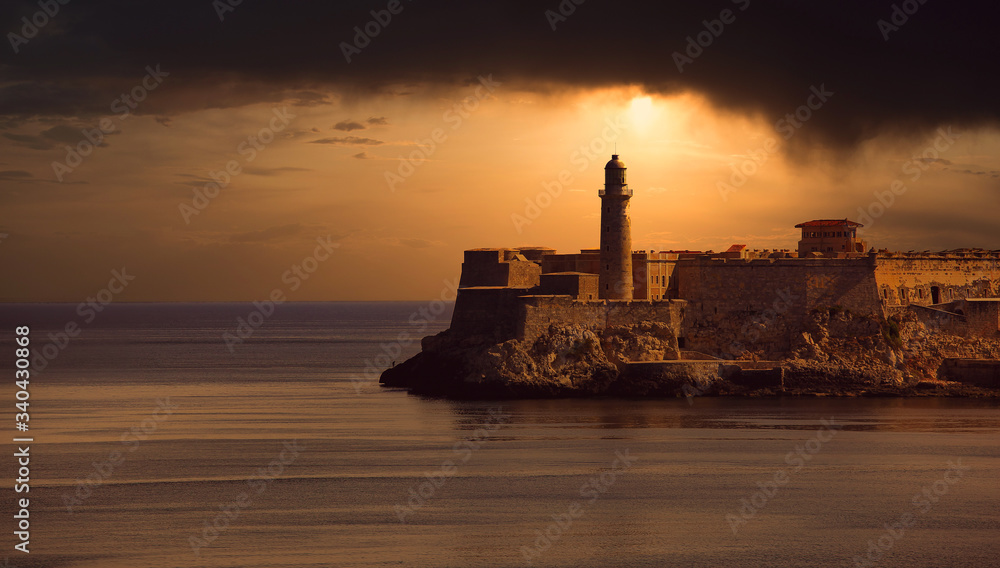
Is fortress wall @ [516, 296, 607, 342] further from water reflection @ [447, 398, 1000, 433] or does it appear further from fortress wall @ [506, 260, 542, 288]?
fortress wall @ [506, 260, 542, 288]

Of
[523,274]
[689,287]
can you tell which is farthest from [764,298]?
[523,274]

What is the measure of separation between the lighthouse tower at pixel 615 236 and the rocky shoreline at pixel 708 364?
8.26ft

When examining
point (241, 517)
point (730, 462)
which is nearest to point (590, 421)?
point (730, 462)

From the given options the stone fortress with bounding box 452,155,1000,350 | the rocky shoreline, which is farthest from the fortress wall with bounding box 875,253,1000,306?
the rocky shoreline

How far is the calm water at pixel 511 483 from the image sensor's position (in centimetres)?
2169

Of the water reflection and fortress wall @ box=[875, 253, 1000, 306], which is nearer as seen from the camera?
the water reflection

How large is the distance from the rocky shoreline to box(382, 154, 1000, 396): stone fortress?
6cm

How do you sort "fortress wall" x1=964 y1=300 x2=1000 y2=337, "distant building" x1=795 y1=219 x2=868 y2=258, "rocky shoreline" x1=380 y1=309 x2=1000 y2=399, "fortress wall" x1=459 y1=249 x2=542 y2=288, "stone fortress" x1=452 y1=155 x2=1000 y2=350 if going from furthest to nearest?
"distant building" x1=795 y1=219 x2=868 y2=258 → "fortress wall" x1=459 y1=249 x2=542 y2=288 → "fortress wall" x1=964 y1=300 x2=1000 y2=337 → "stone fortress" x1=452 y1=155 x2=1000 y2=350 → "rocky shoreline" x1=380 y1=309 x2=1000 y2=399

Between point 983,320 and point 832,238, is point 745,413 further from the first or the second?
point 832,238

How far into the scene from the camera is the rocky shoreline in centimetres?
4434

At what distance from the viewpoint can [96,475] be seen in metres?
28.6

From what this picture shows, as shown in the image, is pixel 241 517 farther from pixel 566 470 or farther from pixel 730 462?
pixel 730 462

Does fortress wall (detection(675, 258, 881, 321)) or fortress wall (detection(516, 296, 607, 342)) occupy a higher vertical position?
fortress wall (detection(675, 258, 881, 321))

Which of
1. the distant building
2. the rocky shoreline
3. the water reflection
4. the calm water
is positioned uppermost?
the distant building
